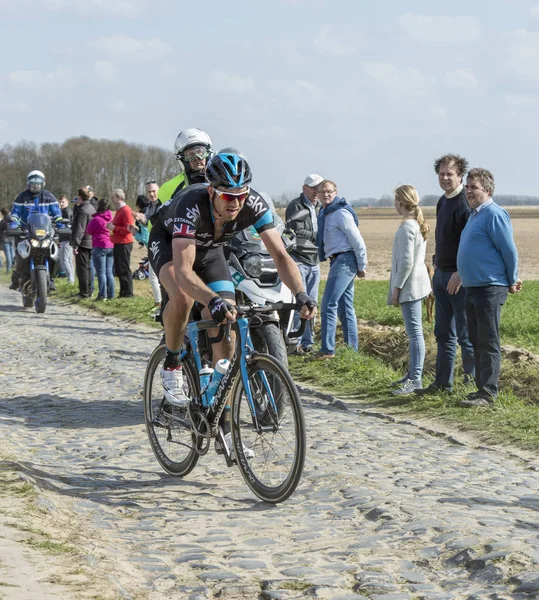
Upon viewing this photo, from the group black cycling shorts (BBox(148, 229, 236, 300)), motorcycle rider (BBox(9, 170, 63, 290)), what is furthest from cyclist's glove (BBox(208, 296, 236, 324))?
motorcycle rider (BBox(9, 170, 63, 290))

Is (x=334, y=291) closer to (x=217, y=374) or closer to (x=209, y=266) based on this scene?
(x=209, y=266)

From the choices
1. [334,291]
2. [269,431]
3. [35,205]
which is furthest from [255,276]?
[35,205]

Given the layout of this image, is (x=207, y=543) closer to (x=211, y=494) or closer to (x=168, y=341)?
(x=211, y=494)

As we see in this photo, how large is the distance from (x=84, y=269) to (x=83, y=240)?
617 millimetres

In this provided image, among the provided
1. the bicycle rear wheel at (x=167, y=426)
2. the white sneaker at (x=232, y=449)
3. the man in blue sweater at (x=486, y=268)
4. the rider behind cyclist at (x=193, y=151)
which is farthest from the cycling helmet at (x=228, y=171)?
the man in blue sweater at (x=486, y=268)

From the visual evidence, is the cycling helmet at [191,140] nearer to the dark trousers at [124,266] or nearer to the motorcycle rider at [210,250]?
the motorcycle rider at [210,250]

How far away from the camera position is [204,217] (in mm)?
6508

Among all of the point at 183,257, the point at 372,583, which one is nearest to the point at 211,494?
the point at 183,257

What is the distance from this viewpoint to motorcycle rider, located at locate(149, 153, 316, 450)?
20.2 feet

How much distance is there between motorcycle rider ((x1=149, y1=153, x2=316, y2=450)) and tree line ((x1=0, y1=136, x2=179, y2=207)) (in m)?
83.0

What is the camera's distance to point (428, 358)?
12.5 metres

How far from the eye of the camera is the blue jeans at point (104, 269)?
2016cm

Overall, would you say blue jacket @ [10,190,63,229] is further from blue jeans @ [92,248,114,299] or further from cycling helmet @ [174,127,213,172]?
cycling helmet @ [174,127,213,172]

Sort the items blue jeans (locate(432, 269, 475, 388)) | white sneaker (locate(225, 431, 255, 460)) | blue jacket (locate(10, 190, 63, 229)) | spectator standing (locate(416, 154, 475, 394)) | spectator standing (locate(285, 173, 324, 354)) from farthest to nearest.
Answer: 1. blue jacket (locate(10, 190, 63, 229))
2. spectator standing (locate(285, 173, 324, 354))
3. blue jeans (locate(432, 269, 475, 388))
4. spectator standing (locate(416, 154, 475, 394))
5. white sneaker (locate(225, 431, 255, 460))
